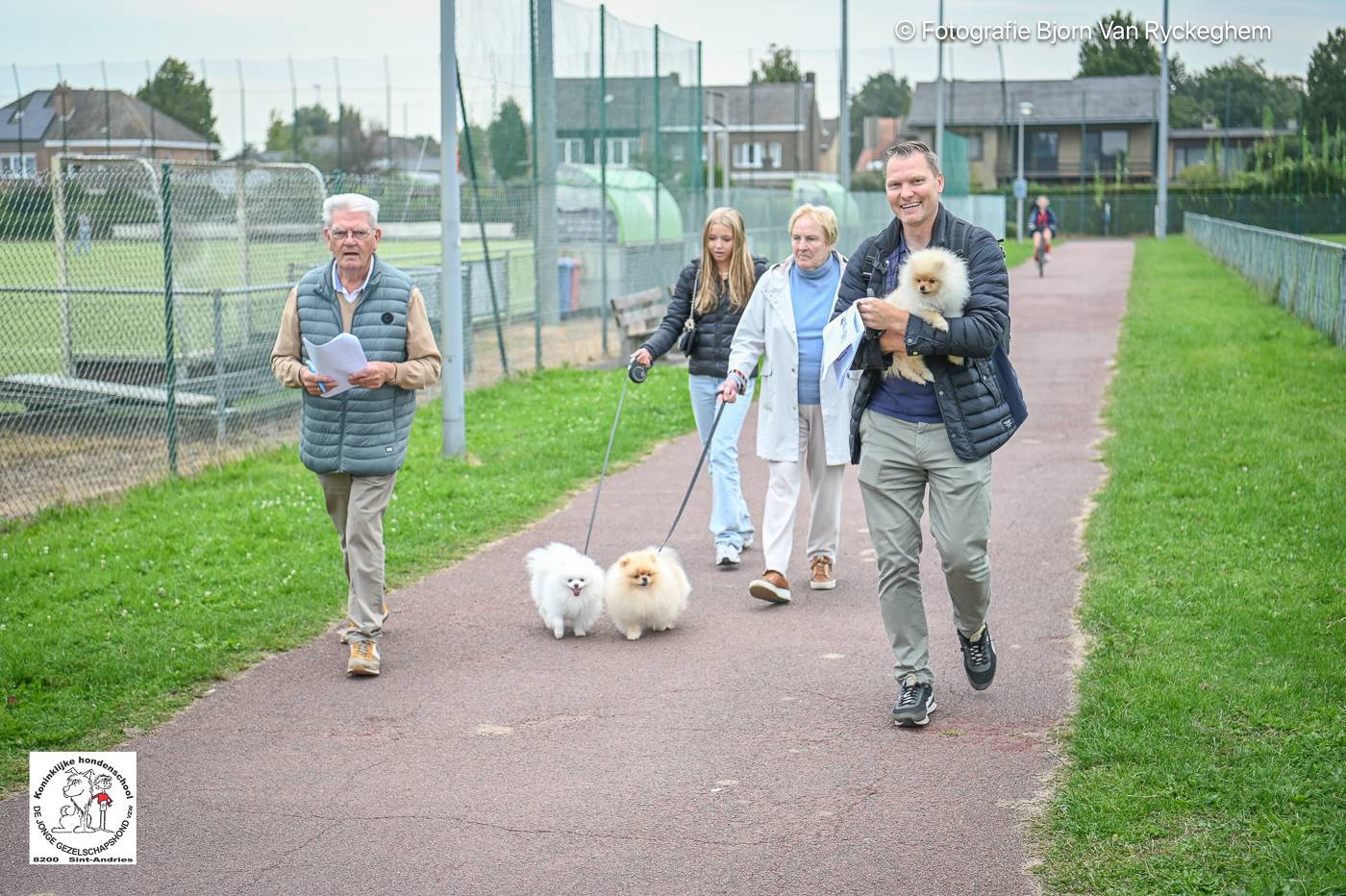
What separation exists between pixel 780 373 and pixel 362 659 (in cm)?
265

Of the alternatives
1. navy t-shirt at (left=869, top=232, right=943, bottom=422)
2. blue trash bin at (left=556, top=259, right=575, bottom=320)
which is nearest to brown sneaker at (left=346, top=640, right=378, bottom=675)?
navy t-shirt at (left=869, top=232, right=943, bottom=422)

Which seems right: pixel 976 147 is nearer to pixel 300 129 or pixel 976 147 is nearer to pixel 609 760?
pixel 300 129

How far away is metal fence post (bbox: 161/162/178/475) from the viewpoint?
10.9m

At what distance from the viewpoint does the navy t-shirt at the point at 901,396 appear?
18.3ft

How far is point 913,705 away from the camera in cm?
574

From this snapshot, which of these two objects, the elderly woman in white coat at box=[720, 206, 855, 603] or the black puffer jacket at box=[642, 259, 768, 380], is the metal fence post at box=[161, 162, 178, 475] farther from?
the elderly woman in white coat at box=[720, 206, 855, 603]

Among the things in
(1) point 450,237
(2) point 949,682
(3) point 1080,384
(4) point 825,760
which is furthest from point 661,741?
(3) point 1080,384

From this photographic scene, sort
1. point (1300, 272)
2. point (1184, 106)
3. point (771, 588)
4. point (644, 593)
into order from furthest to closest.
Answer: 1. point (1184, 106)
2. point (1300, 272)
3. point (771, 588)
4. point (644, 593)

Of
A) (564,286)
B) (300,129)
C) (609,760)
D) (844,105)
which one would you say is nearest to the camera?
(609,760)

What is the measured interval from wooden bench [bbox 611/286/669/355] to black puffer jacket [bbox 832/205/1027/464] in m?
12.0

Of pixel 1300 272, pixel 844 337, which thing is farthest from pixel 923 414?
pixel 1300 272

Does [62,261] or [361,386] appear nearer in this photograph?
[361,386]

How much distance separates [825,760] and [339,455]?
8.37 feet

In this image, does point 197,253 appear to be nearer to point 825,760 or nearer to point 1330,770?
point 825,760
